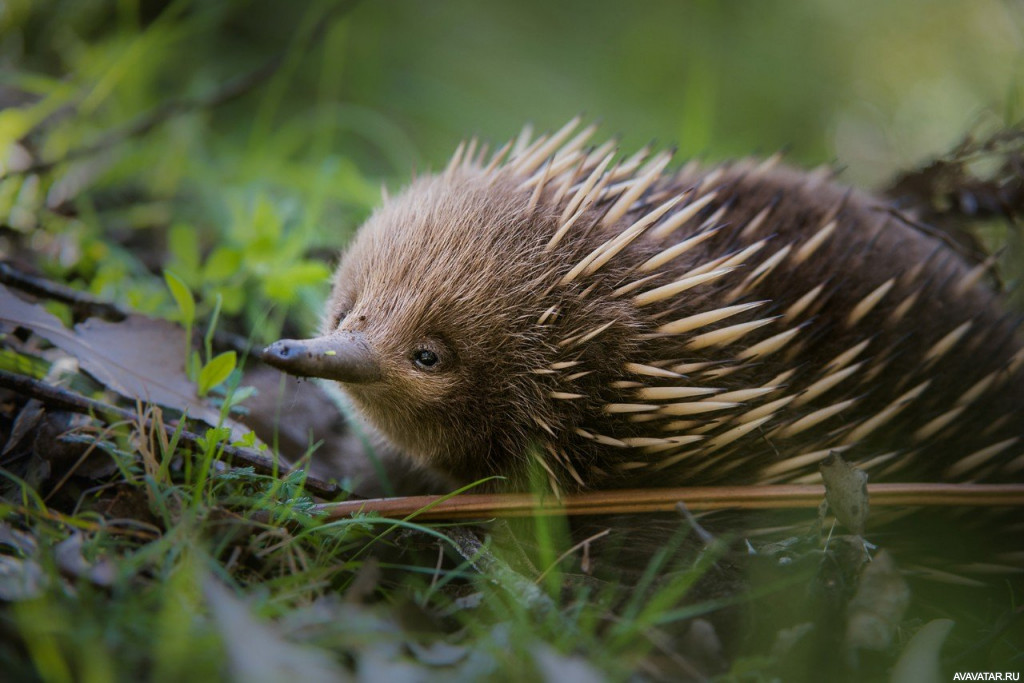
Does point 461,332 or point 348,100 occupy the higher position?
point 348,100

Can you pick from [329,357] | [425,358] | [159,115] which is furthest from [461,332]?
[159,115]

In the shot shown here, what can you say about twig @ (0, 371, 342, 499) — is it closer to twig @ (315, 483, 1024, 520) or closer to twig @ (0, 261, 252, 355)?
twig @ (315, 483, 1024, 520)

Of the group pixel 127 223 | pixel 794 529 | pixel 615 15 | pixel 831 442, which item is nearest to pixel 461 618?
pixel 794 529

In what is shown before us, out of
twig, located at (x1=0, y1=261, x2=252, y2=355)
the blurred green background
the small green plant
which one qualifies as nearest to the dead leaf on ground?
the small green plant

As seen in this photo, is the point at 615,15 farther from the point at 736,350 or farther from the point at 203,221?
the point at 736,350

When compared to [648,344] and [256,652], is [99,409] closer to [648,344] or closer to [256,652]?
[256,652]

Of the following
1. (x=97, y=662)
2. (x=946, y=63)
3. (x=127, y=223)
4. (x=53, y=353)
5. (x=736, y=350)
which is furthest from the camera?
(x=946, y=63)
